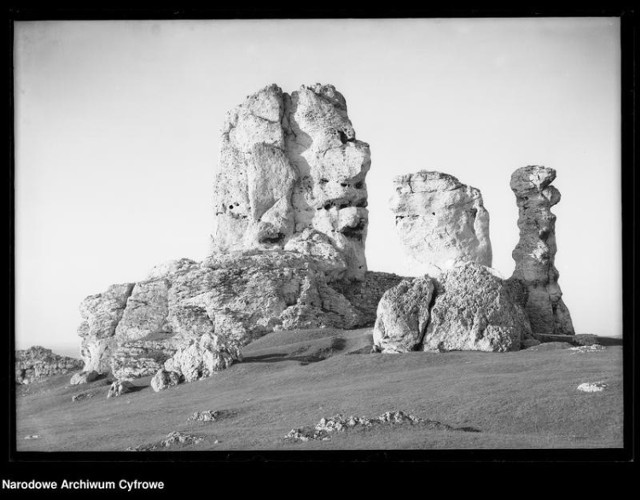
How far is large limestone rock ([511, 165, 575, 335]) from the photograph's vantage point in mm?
70000

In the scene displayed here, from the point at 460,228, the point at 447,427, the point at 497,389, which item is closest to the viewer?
the point at 447,427

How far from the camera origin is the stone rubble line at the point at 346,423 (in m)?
51.0

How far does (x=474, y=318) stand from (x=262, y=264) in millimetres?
13457

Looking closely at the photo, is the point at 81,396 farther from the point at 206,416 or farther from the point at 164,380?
the point at 206,416

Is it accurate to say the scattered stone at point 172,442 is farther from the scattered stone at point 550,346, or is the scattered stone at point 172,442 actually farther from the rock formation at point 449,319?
the scattered stone at point 550,346

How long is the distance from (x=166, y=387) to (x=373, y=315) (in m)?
16.6

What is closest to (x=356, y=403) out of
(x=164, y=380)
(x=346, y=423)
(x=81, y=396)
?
(x=346, y=423)

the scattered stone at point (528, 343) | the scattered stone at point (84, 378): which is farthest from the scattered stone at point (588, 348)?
the scattered stone at point (84, 378)

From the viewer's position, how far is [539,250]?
70938 millimetres

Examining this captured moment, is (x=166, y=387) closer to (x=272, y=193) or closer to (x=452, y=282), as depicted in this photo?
(x=452, y=282)

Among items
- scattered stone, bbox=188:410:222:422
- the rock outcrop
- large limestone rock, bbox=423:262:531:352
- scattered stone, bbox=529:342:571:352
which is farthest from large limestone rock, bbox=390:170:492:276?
scattered stone, bbox=188:410:222:422

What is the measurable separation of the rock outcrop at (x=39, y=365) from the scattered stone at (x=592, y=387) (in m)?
28.8
